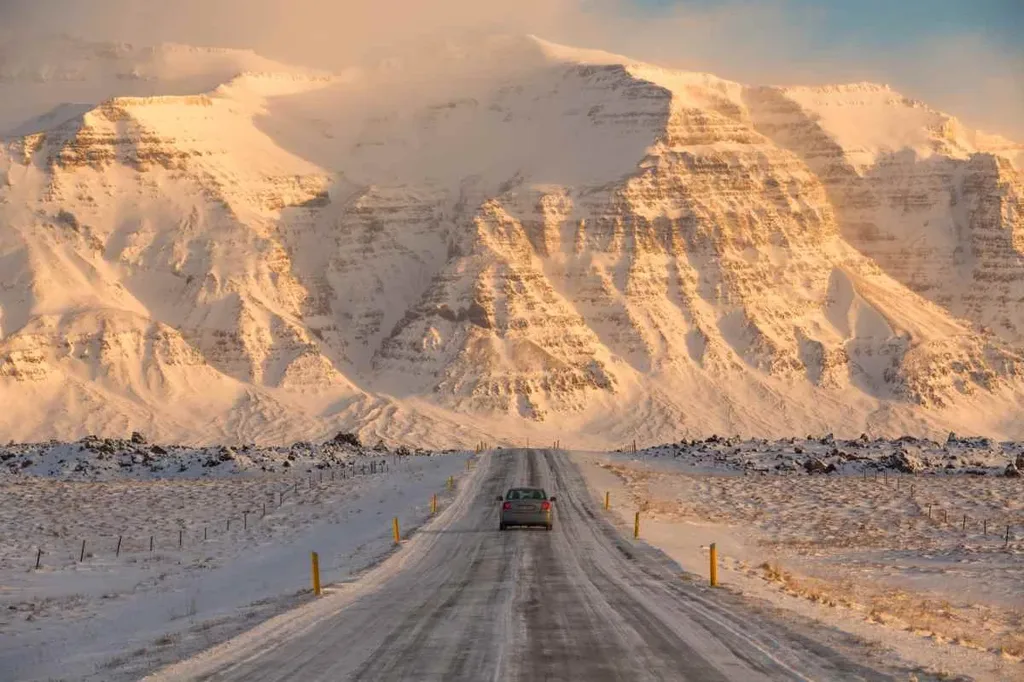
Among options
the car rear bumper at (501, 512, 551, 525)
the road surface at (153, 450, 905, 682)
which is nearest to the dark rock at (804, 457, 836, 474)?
the car rear bumper at (501, 512, 551, 525)

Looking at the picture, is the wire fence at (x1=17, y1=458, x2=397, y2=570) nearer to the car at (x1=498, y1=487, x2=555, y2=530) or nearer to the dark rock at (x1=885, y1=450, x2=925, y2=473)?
the car at (x1=498, y1=487, x2=555, y2=530)

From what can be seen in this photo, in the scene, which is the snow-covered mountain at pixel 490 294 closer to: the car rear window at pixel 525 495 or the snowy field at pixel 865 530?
the snowy field at pixel 865 530

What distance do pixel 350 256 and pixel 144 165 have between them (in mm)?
31888

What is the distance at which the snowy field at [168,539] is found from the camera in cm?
2591

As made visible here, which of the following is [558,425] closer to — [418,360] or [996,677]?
[418,360]

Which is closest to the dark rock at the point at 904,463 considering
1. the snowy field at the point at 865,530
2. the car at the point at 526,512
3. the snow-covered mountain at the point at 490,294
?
the snowy field at the point at 865,530

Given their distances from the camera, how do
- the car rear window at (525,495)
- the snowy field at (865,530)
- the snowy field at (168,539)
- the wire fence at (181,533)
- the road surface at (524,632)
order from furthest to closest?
the car rear window at (525,495) → the wire fence at (181,533) → the snowy field at (865,530) → the snowy field at (168,539) → the road surface at (524,632)

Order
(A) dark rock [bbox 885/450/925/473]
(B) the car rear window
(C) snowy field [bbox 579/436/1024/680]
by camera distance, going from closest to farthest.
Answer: (C) snowy field [bbox 579/436/1024/680] → (B) the car rear window → (A) dark rock [bbox 885/450/925/473]

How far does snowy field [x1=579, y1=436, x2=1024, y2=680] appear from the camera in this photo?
2736 cm

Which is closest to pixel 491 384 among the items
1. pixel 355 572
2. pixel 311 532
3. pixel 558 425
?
pixel 558 425

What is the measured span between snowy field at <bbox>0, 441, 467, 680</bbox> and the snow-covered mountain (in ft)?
221

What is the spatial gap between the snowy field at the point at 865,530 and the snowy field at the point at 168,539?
1054 centimetres

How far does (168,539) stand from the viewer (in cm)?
4700

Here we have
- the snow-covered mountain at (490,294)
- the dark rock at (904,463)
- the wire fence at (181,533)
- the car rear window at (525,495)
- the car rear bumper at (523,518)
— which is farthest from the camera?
the snow-covered mountain at (490,294)
